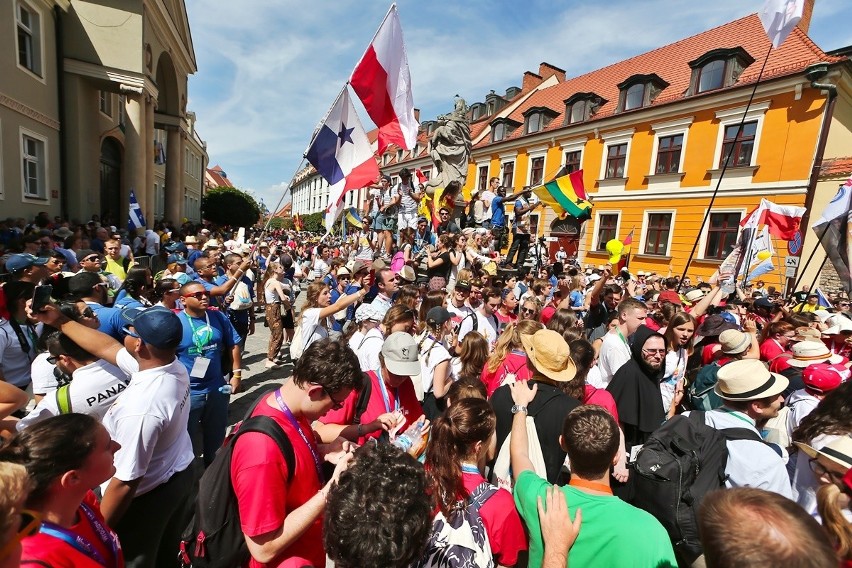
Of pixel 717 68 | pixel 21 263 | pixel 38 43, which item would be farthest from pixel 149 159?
pixel 717 68

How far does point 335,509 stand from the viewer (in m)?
1.22

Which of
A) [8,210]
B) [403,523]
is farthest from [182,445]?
[8,210]

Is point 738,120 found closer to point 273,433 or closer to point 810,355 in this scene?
point 810,355

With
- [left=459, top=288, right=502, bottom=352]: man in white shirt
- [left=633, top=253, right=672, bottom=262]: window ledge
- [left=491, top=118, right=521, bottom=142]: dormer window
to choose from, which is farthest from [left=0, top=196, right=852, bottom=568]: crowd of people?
[left=491, top=118, right=521, bottom=142]: dormer window

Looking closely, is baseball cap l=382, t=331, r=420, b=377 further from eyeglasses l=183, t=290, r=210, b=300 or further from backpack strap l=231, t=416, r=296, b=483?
eyeglasses l=183, t=290, r=210, b=300

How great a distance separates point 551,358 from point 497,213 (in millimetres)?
8417

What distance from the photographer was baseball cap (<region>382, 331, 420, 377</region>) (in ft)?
9.18

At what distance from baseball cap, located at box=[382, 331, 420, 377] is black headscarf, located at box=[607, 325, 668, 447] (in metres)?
1.71

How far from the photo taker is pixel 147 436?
2.10 meters

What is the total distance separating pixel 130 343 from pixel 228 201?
3907 cm

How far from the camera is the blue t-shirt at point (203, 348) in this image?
3426 mm

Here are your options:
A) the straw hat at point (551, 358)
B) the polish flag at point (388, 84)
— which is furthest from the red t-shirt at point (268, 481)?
the polish flag at point (388, 84)

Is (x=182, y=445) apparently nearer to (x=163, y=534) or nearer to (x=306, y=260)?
(x=163, y=534)

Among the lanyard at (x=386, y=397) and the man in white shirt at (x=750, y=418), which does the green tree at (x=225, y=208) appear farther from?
the man in white shirt at (x=750, y=418)
